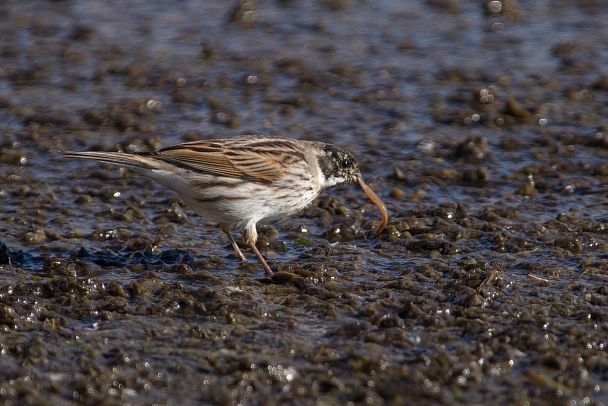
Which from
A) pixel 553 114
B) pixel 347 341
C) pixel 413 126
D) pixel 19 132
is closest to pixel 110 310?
pixel 347 341

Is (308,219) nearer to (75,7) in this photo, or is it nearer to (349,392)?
(349,392)

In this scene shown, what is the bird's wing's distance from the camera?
877cm

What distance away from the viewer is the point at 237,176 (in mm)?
8828

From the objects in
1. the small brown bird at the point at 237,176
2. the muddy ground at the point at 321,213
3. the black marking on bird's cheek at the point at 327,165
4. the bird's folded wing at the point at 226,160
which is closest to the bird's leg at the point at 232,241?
the small brown bird at the point at 237,176

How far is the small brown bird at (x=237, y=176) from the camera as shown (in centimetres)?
875

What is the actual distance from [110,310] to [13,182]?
3859 millimetres

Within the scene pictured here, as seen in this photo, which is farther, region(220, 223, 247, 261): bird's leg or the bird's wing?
region(220, 223, 247, 261): bird's leg

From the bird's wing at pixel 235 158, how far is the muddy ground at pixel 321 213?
909 millimetres

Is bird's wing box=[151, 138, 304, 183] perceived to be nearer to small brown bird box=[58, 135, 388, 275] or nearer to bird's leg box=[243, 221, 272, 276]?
small brown bird box=[58, 135, 388, 275]

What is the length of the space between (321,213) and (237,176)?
1.74m

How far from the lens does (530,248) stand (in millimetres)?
9242

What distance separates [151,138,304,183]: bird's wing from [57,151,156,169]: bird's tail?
0.49ft

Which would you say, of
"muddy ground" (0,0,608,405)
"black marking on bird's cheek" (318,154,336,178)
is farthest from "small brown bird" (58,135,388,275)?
"muddy ground" (0,0,608,405)

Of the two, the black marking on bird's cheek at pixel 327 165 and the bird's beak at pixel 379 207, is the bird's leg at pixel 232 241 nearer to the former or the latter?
the black marking on bird's cheek at pixel 327 165
